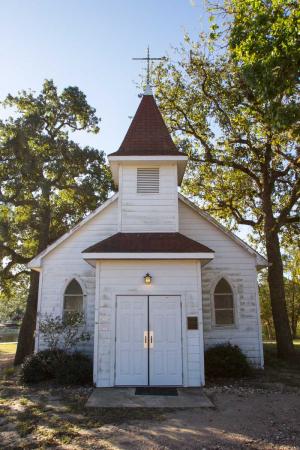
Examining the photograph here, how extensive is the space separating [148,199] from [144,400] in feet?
23.0

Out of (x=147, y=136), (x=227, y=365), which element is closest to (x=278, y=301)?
(x=227, y=365)

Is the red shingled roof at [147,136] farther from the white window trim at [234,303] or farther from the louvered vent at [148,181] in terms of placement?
the white window trim at [234,303]

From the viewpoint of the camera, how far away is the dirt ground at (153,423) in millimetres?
6691

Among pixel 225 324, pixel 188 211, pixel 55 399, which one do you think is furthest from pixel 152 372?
pixel 188 211

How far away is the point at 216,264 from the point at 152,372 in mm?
5895

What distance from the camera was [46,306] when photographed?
49.0ft

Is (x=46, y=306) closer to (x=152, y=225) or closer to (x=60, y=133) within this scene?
(x=152, y=225)

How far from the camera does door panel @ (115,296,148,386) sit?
11164mm

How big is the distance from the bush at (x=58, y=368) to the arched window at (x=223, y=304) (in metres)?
5.65

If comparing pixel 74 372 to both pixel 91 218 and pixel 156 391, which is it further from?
pixel 91 218

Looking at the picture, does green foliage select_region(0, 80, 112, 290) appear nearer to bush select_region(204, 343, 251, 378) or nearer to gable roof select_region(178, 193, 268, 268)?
gable roof select_region(178, 193, 268, 268)

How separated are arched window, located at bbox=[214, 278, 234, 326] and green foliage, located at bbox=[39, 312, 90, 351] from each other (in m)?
5.29

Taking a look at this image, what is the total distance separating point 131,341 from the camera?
11438mm

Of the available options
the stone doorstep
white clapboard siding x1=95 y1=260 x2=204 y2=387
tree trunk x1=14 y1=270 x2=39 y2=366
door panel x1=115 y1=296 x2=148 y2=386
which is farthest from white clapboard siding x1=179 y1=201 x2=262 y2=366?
tree trunk x1=14 y1=270 x2=39 y2=366
